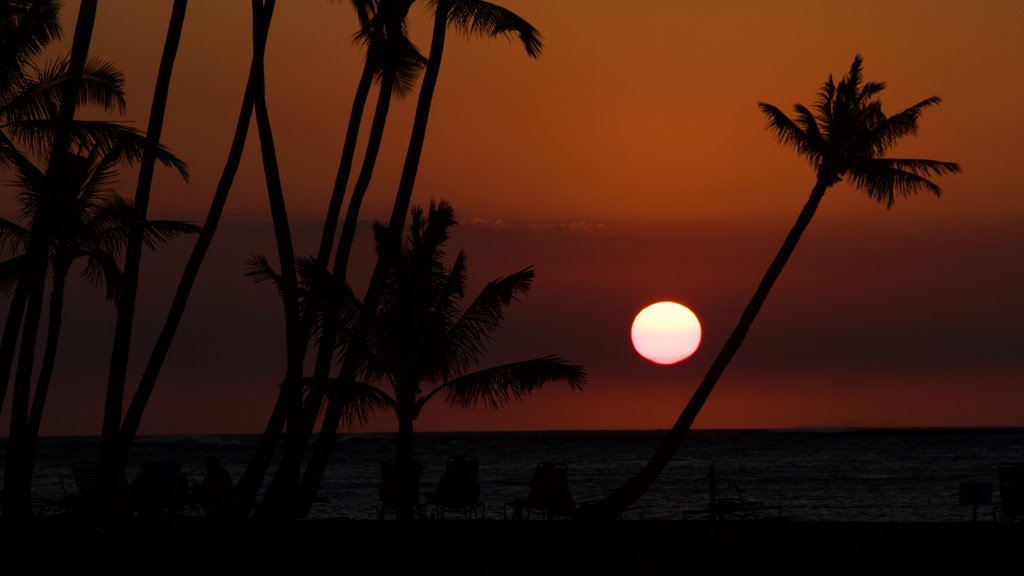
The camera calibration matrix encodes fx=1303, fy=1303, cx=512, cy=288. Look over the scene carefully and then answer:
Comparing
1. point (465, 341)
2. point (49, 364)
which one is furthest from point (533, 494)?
point (49, 364)

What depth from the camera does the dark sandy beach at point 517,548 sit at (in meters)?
16.5

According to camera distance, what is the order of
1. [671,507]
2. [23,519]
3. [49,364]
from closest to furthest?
[23,519]
[49,364]
[671,507]

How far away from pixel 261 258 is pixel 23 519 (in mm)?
5518

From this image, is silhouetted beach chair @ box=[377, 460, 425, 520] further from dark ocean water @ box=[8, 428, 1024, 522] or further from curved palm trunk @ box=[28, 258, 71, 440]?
dark ocean water @ box=[8, 428, 1024, 522]

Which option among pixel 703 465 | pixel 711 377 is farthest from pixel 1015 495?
pixel 703 465

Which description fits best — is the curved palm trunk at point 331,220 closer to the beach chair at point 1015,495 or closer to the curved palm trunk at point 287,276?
the curved palm trunk at point 287,276

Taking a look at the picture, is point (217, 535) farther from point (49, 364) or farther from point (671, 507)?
point (671, 507)

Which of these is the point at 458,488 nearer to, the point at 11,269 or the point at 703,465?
the point at 11,269

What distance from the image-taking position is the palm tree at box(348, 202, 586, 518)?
21688 millimetres

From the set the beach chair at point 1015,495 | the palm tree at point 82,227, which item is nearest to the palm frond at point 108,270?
the palm tree at point 82,227

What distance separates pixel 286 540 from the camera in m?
18.8

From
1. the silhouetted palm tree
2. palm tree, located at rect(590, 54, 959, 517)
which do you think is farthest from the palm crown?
the silhouetted palm tree

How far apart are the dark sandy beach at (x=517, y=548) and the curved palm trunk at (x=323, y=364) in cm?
72

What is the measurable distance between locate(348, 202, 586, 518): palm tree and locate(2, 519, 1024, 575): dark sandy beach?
214cm
